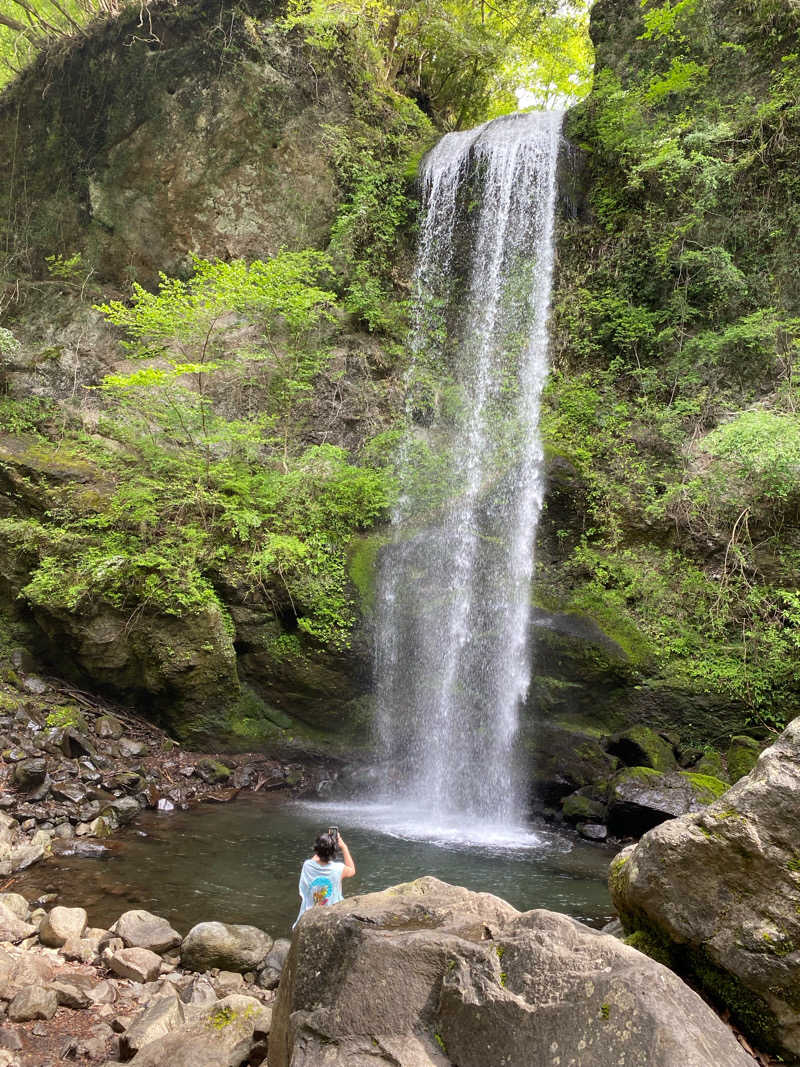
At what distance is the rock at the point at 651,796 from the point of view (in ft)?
23.9

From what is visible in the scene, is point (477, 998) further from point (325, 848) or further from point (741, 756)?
point (741, 756)

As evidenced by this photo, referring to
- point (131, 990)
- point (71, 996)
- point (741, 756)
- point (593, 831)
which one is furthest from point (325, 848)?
point (741, 756)

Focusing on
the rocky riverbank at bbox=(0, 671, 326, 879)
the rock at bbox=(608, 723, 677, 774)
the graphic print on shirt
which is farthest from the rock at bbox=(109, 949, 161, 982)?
the rock at bbox=(608, 723, 677, 774)

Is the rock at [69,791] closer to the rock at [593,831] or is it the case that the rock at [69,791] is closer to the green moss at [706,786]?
the rock at [593,831]

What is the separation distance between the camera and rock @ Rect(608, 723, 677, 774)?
27.4 ft

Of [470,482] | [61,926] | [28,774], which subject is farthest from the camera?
[470,482]

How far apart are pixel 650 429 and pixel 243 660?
8000 millimetres

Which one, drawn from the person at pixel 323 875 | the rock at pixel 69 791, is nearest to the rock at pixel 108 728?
the rock at pixel 69 791

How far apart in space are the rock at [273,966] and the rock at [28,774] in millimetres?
Answer: 3977

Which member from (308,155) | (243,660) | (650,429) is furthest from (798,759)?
(308,155)

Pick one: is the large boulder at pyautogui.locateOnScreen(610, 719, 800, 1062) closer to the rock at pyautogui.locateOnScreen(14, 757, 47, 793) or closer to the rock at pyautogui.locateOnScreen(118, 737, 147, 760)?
the rock at pyautogui.locateOnScreen(14, 757, 47, 793)

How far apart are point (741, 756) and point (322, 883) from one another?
624cm

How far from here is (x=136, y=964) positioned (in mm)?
4258

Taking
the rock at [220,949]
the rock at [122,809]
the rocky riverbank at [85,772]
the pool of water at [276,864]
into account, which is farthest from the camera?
the rock at [122,809]
